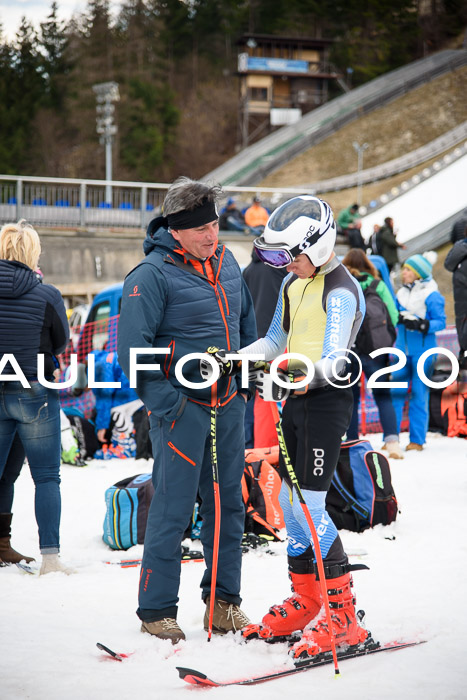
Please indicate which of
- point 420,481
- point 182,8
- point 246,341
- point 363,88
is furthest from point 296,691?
point 182,8

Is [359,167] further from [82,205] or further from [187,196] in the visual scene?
[187,196]

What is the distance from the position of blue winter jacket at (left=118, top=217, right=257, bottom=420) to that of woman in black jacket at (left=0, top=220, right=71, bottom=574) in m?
1.10

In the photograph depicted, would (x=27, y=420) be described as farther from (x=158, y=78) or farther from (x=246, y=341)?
(x=158, y=78)

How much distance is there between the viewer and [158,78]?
63781 millimetres

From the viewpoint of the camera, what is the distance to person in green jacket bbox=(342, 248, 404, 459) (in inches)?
323

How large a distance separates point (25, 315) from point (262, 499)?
219 cm

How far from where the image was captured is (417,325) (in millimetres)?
8812

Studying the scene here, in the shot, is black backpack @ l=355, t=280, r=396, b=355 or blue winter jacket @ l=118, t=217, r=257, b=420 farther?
black backpack @ l=355, t=280, r=396, b=355

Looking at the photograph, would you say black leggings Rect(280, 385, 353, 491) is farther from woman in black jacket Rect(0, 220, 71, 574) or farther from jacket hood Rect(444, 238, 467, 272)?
jacket hood Rect(444, 238, 467, 272)

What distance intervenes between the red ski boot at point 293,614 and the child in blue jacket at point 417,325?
5026mm

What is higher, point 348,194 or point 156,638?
point 348,194

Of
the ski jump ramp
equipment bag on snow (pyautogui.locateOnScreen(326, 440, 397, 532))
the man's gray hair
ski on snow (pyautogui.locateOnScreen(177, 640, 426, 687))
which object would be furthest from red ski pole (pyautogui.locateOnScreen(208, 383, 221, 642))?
the ski jump ramp

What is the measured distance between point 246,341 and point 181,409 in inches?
27.5

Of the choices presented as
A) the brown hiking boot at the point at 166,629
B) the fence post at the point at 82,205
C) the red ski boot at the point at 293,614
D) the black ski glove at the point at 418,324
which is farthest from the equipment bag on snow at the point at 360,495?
the fence post at the point at 82,205
